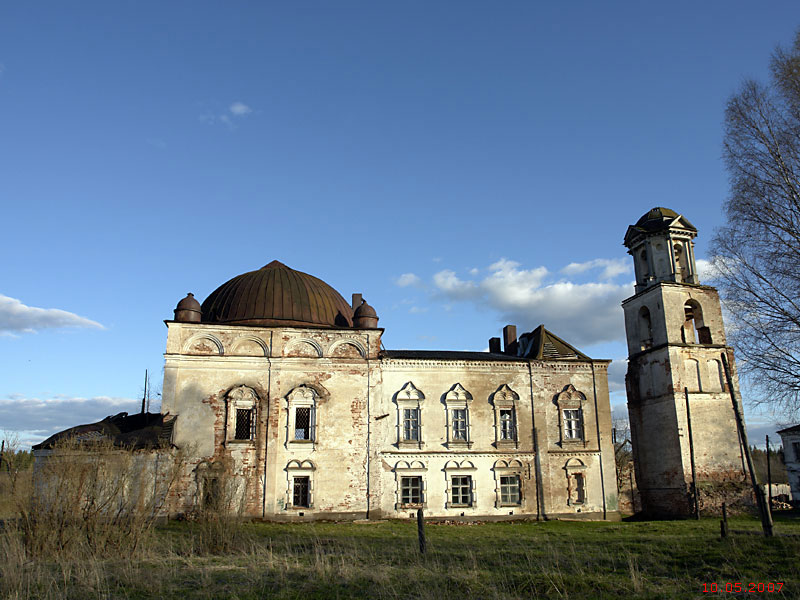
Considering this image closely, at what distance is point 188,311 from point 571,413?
1701 cm

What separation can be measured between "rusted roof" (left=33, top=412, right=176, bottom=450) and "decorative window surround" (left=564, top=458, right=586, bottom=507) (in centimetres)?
1634

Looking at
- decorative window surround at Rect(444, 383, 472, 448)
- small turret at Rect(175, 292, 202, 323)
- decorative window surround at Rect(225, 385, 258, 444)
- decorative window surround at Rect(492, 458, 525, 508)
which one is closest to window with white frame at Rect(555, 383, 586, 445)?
decorative window surround at Rect(492, 458, 525, 508)

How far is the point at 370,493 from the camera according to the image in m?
23.1

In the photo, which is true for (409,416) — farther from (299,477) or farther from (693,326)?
(693,326)

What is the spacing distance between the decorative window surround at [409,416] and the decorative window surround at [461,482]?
153 centimetres

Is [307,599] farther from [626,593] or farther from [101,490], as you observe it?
[101,490]

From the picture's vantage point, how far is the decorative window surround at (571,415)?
25344mm

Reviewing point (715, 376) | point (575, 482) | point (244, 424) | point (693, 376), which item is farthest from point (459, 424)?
point (715, 376)

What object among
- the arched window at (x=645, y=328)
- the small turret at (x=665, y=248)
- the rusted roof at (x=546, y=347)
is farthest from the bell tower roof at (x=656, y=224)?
the rusted roof at (x=546, y=347)

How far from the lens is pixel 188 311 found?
23859mm

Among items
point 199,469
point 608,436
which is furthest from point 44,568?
point 608,436

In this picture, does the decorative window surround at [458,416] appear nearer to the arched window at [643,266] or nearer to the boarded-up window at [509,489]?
the boarded-up window at [509,489]

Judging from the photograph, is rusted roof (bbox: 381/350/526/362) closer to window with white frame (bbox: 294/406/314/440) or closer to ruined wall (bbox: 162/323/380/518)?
ruined wall (bbox: 162/323/380/518)

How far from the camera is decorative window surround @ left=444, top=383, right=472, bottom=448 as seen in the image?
2444 centimetres
